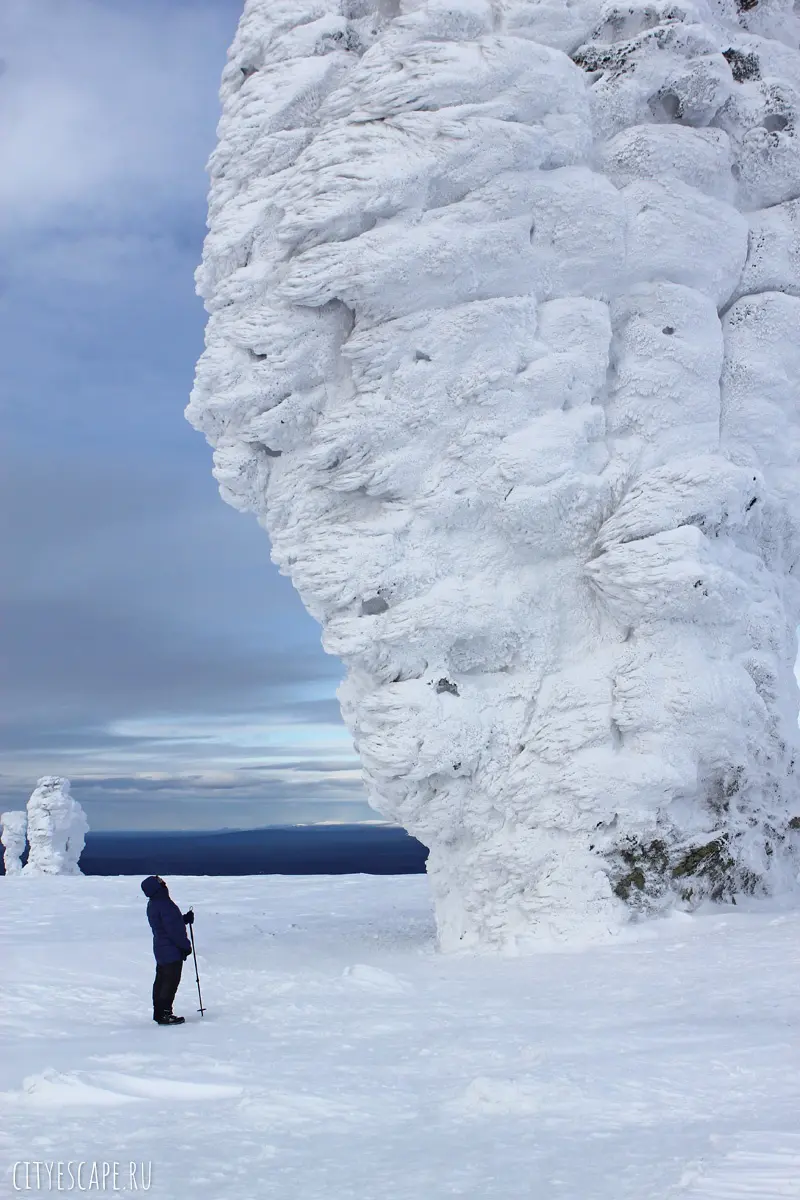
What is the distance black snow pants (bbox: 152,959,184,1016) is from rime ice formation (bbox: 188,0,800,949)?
11.7 feet

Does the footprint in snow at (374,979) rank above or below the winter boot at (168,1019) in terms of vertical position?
below

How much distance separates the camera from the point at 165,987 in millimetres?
8062

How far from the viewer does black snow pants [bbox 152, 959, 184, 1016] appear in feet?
26.4

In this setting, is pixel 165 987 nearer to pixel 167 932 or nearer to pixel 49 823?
pixel 167 932

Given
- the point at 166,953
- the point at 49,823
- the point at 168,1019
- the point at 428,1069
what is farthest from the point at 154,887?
the point at 49,823

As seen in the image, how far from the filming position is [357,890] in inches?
688

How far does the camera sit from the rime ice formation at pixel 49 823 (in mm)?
29312

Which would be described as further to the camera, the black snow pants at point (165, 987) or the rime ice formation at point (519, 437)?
the rime ice formation at point (519, 437)

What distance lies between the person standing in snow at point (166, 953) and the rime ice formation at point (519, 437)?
335 cm

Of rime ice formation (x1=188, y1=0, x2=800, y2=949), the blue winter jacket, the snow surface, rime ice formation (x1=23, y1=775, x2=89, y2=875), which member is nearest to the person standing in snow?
the blue winter jacket

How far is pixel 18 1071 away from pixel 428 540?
264 inches

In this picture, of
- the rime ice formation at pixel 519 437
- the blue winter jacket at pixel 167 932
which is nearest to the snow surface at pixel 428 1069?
the blue winter jacket at pixel 167 932

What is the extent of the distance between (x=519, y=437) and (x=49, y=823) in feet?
73.6

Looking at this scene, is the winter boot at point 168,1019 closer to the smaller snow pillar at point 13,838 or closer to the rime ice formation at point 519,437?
the rime ice formation at point 519,437
